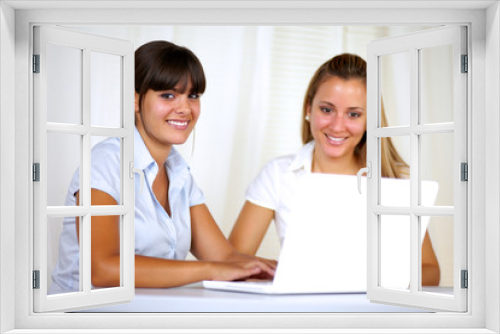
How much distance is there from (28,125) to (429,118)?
4014mm

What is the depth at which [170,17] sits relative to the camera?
3.32 metres

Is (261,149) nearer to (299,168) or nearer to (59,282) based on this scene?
(299,168)

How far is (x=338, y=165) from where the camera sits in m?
5.24

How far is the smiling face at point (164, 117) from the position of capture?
4633 mm

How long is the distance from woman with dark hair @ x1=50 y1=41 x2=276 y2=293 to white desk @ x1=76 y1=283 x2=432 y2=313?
423 millimetres

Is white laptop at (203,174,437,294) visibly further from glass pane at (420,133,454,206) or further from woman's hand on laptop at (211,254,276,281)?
glass pane at (420,133,454,206)

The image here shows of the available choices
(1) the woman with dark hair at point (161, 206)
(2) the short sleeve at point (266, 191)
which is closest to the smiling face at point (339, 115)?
(2) the short sleeve at point (266, 191)

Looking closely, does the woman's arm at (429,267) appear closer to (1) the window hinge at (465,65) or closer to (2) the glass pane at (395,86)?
(1) the window hinge at (465,65)

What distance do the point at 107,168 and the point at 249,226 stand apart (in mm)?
1669

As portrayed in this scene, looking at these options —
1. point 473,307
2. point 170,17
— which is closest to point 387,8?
→ point 170,17

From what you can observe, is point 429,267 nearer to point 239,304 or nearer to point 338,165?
point 338,165

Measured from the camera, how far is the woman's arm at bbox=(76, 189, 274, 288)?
3754mm

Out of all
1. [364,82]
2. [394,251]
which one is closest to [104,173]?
[394,251]

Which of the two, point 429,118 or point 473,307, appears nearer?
point 473,307
